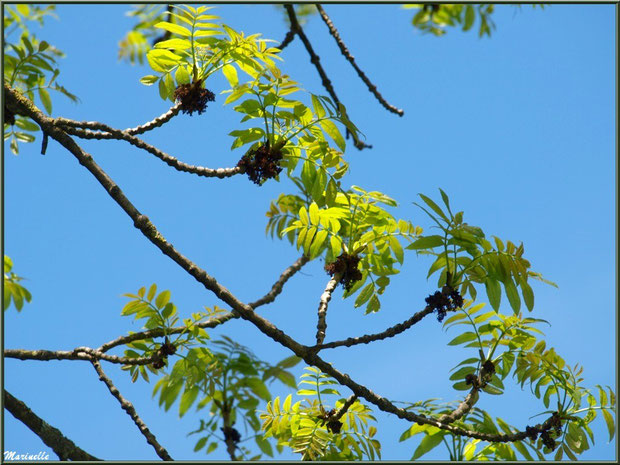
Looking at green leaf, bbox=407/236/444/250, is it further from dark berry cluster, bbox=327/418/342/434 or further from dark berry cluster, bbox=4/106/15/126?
dark berry cluster, bbox=4/106/15/126

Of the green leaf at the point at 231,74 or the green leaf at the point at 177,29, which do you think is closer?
the green leaf at the point at 177,29

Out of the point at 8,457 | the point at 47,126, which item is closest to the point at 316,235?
the point at 47,126

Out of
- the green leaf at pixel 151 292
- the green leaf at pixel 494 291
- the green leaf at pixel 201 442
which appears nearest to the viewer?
the green leaf at pixel 494 291

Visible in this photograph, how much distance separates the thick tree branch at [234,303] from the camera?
3145mm

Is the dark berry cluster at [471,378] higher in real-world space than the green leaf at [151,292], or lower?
lower

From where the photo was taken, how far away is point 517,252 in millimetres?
3250

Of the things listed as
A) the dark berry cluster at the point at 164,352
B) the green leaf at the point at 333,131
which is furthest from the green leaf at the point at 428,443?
the green leaf at the point at 333,131

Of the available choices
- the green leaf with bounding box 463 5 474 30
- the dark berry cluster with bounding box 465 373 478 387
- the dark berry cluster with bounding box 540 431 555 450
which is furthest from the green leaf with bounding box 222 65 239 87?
the dark berry cluster with bounding box 540 431 555 450

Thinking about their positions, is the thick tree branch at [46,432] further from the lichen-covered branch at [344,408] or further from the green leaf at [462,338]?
the green leaf at [462,338]

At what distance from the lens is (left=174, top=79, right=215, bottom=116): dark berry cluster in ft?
12.3

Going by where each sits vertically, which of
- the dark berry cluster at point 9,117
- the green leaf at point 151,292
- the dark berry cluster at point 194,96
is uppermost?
the dark berry cluster at point 9,117

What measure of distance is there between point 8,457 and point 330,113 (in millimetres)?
2529

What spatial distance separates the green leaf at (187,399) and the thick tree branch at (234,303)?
114cm

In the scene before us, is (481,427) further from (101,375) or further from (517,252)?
(101,375)
